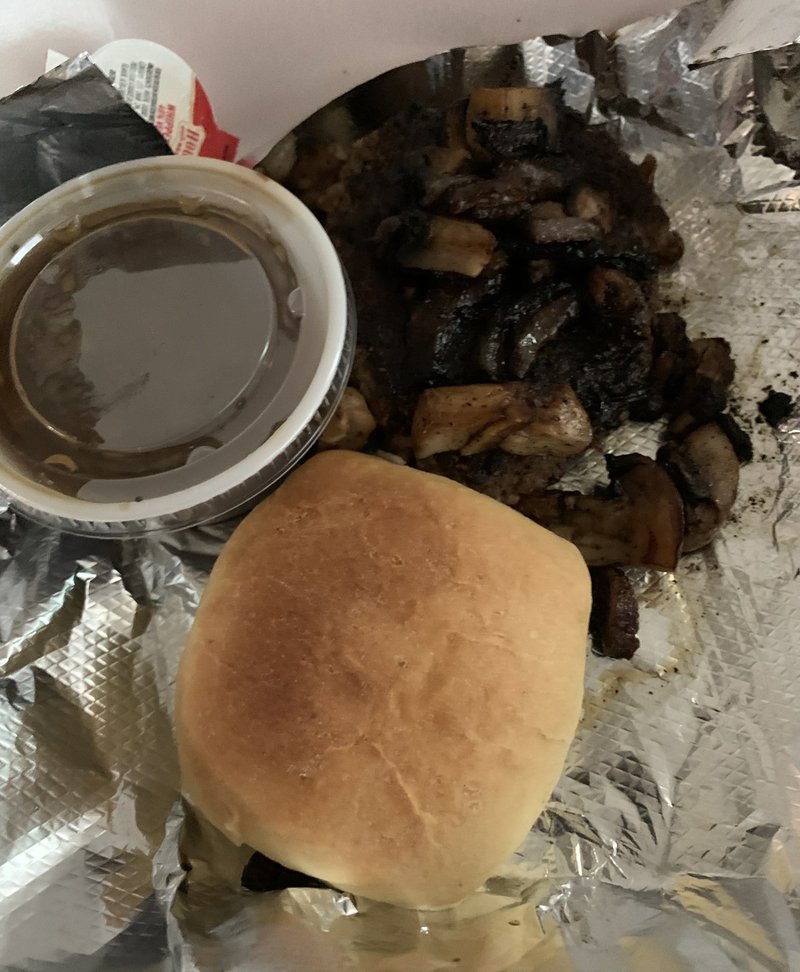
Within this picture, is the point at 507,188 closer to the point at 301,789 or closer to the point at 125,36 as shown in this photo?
the point at 125,36

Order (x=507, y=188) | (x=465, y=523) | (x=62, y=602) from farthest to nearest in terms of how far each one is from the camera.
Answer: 1. (x=62, y=602)
2. (x=507, y=188)
3. (x=465, y=523)

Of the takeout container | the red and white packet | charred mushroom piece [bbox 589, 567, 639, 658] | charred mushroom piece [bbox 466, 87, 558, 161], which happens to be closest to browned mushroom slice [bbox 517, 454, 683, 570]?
charred mushroom piece [bbox 589, 567, 639, 658]

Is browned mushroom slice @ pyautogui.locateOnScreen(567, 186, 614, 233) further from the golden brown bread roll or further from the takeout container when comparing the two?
the golden brown bread roll

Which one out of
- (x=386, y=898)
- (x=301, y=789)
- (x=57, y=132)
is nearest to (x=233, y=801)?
(x=301, y=789)

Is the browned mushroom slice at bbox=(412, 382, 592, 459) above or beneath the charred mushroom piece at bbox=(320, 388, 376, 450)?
beneath

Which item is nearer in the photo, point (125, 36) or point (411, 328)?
point (411, 328)

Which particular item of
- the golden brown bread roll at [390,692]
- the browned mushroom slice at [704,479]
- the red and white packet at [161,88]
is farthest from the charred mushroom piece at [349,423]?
the red and white packet at [161,88]

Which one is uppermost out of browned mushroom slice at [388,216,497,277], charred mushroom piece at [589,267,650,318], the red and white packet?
the red and white packet
